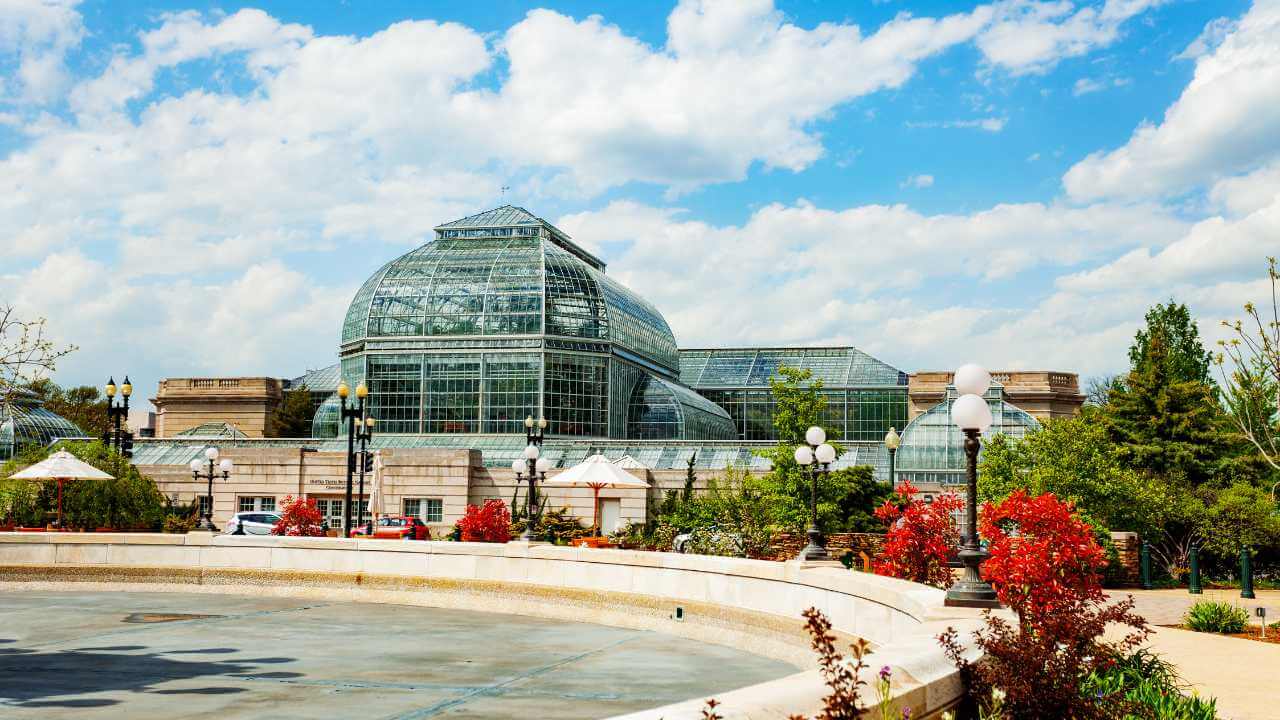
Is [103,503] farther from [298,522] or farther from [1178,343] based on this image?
[1178,343]

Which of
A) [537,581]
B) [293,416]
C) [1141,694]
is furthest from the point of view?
[293,416]

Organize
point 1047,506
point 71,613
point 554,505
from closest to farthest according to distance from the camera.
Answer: point 1047,506 → point 71,613 → point 554,505

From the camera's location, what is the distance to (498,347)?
55.4 meters

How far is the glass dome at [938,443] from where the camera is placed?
52.4 metres

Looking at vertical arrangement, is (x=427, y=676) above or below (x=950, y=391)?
below

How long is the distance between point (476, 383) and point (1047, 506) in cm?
4463

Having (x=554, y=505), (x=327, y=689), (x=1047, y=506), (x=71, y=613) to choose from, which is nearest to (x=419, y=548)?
(x=71, y=613)

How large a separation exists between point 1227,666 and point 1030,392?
56.2 m

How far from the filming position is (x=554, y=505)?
49719 mm

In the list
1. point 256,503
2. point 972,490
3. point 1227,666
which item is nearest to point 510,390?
point 256,503

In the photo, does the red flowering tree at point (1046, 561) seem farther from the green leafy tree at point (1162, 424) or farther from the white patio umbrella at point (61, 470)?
the green leafy tree at point (1162, 424)

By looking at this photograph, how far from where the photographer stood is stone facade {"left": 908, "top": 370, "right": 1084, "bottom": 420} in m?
67.6

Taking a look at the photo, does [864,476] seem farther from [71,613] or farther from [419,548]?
[71,613]

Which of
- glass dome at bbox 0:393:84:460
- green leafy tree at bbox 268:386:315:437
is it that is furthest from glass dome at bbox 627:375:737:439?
glass dome at bbox 0:393:84:460
